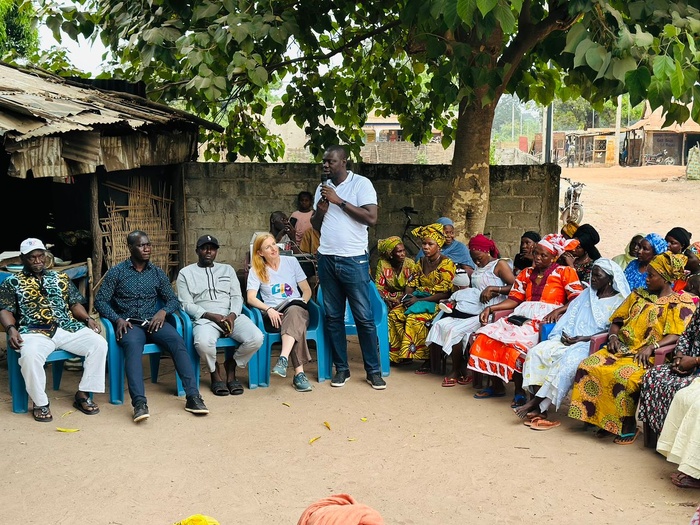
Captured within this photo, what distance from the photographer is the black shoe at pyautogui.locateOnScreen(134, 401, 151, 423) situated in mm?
6141

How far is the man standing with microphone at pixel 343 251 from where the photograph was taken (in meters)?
6.90

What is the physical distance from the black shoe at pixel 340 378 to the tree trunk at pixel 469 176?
2.13 metres

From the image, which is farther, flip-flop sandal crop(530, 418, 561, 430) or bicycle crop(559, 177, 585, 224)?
bicycle crop(559, 177, 585, 224)

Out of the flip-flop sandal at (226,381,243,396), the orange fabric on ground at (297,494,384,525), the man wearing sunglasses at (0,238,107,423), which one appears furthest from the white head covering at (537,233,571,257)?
the orange fabric on ground at (297,494,384,525)

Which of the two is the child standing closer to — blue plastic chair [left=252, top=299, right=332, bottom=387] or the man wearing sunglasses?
blue plastic chair [left=252, top=299, right=332, bottom=387]

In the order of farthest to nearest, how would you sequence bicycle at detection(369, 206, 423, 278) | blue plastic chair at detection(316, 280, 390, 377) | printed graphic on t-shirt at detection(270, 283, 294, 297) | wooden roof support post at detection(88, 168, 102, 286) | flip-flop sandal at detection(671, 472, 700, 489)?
bicycle at detection(369, 206, 423, 278)
wooden roof support post at detection(88, 168, 102, 286)
blue plastic chair at detection(316, 280, 390, 377)
printed graphic on t-shirt at detection(270, 283, 294, 297)
flip-flop sandal at detection(671, 472, 700, 489)

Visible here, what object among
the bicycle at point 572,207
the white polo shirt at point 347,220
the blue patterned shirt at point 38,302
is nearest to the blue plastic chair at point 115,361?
the blue patterned shirt at point 38,302

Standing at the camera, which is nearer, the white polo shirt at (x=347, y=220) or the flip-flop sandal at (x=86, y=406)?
the flip-flop sandal at (x=86, y=406)

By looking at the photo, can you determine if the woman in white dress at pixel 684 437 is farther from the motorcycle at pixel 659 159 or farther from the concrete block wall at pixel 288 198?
the motorcycle at pixel 659 159

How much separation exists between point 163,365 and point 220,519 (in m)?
3.42

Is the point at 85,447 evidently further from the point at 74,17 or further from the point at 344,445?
the point at 74,17

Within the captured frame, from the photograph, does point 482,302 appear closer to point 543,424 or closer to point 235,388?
point 543,424

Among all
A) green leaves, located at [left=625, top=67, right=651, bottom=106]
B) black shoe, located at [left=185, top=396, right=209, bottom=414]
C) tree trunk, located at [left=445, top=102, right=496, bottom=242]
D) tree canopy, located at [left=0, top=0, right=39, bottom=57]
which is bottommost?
black shoe, located at [left=185, top=396, right=209, bottom=414]

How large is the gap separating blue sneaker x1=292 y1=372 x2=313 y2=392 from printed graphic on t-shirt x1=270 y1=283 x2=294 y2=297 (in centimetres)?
71
